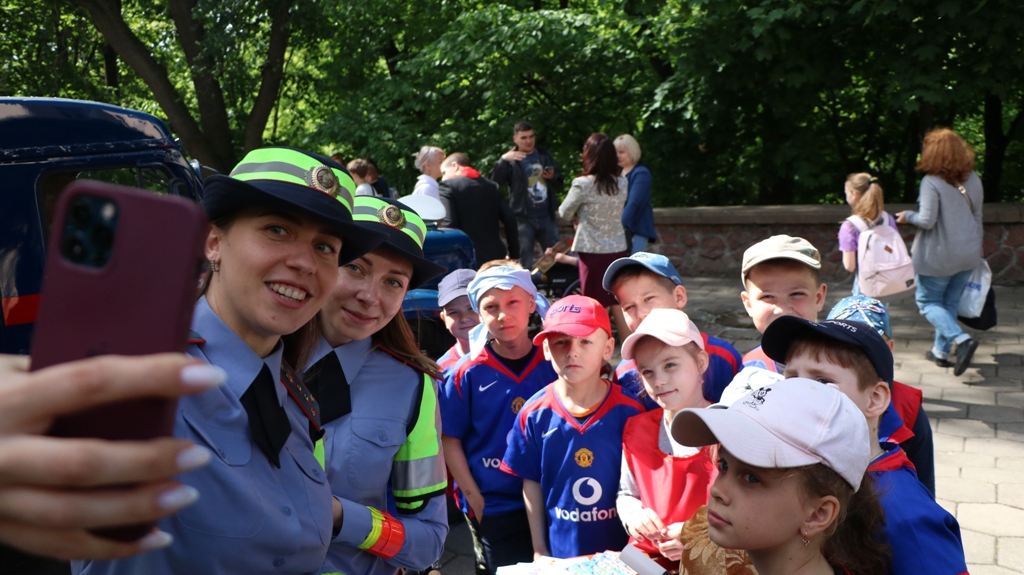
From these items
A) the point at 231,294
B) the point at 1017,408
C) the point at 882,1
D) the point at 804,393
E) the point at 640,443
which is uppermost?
the point at 882,1

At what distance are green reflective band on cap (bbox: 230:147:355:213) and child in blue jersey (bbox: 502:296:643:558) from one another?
1.58 meters

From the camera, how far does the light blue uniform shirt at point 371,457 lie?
216 cm

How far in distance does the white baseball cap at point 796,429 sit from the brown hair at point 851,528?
1.3 inches

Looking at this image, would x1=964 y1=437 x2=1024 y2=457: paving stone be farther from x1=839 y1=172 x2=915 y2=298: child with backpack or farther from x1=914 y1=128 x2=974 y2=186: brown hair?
x1=914 y1=128 x2=974 y2=186: brown hair

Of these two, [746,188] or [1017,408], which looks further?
[746,188]

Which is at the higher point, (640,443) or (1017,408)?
(640,443)

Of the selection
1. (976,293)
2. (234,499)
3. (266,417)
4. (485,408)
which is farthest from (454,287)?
(976,293)

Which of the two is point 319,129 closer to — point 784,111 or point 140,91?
point 140,91

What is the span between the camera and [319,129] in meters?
14.8

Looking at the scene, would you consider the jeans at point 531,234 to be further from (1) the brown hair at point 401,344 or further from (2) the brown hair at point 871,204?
(1) the brown hair at point 401,344

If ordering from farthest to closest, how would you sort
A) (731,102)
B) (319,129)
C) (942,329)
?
(319,129) < (731,102) < (942,329)

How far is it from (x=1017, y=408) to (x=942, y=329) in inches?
42.4

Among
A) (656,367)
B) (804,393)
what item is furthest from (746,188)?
(804,393)

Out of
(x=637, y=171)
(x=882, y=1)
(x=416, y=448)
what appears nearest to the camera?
(x=416, y=448)
